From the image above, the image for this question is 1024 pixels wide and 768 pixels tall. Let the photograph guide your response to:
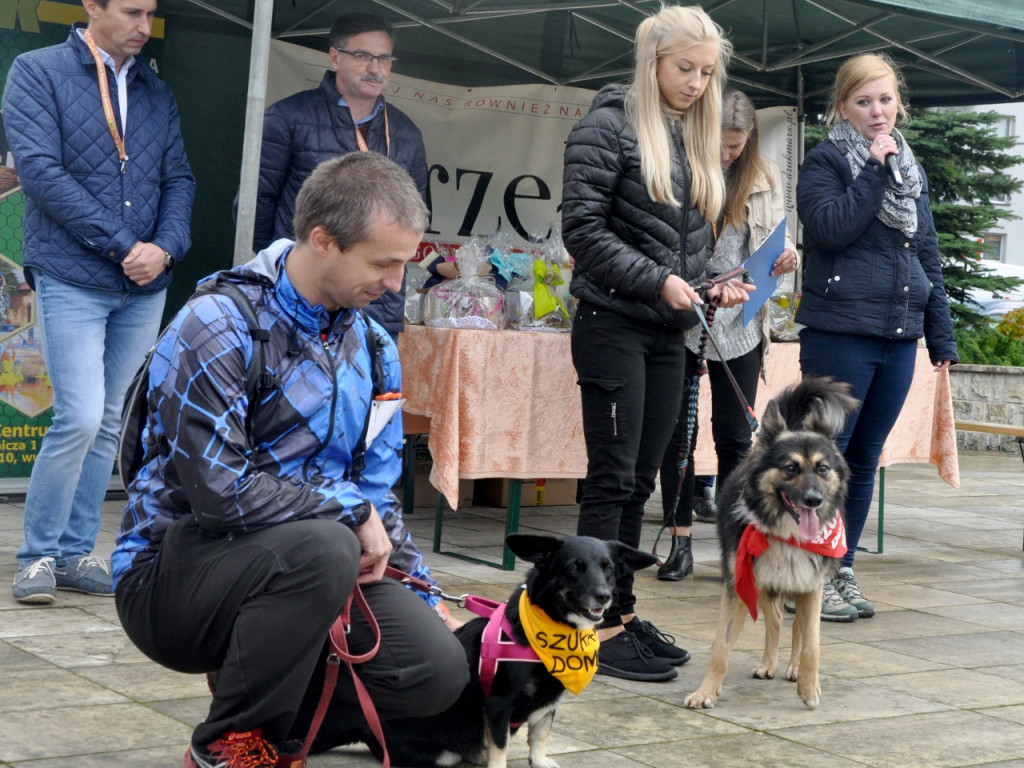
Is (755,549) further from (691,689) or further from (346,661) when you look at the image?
(346,661)

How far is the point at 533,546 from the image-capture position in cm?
308

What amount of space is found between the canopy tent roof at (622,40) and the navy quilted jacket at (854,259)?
183 cm

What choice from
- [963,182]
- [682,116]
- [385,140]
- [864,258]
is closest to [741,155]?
[864,258]

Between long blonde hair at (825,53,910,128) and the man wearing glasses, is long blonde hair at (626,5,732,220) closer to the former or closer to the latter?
long blonde hair at (825,53,910,128)

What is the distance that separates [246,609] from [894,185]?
3.14 metres

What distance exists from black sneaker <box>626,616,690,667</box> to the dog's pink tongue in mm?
608

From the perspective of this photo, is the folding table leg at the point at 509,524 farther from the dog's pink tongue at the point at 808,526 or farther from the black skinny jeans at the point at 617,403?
the dog's pink tongue at the point at 808,526

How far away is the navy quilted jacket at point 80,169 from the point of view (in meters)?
4.28

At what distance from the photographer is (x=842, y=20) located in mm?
7523

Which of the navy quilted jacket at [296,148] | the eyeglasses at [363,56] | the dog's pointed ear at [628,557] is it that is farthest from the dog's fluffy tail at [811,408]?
the eyeglasses at [363,56]

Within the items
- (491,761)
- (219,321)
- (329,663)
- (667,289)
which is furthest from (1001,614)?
(219,321)

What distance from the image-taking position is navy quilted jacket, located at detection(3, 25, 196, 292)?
14.0 ft

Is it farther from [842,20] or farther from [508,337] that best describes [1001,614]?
[842,20]

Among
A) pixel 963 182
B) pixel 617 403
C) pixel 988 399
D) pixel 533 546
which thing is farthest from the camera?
pixel 963 182
